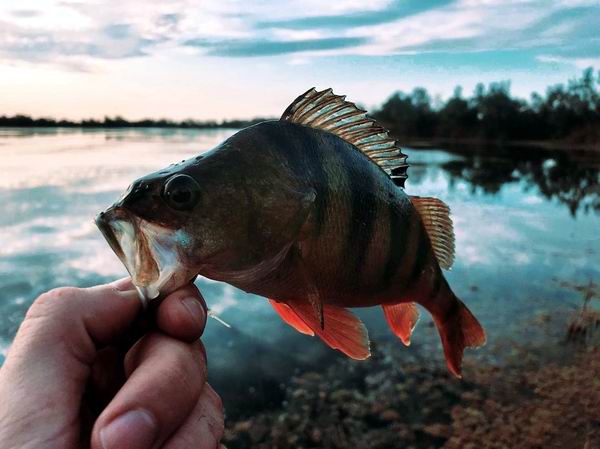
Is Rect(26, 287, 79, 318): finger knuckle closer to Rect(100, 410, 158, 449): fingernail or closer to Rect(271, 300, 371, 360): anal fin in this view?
Rect(100, 410, 158, 449): fingernail

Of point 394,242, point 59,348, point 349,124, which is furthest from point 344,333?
point 59,348

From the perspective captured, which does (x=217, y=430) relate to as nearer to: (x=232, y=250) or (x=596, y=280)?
(x=232, y=250)

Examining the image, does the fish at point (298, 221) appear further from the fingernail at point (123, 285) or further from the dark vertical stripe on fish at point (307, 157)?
the fingernail at point (123, 285)

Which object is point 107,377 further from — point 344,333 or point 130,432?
point 344,333

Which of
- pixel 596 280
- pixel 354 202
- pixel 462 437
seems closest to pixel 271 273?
pixel 354 202

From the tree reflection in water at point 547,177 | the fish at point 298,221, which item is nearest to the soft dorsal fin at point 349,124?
the fish at point 298,221

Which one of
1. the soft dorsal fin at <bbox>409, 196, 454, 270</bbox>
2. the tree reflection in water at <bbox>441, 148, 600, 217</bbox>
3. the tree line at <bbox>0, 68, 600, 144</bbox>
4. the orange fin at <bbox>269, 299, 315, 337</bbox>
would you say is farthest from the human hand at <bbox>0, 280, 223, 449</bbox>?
the tree line at <bbox>0, 68, 600, 144</bbox>
